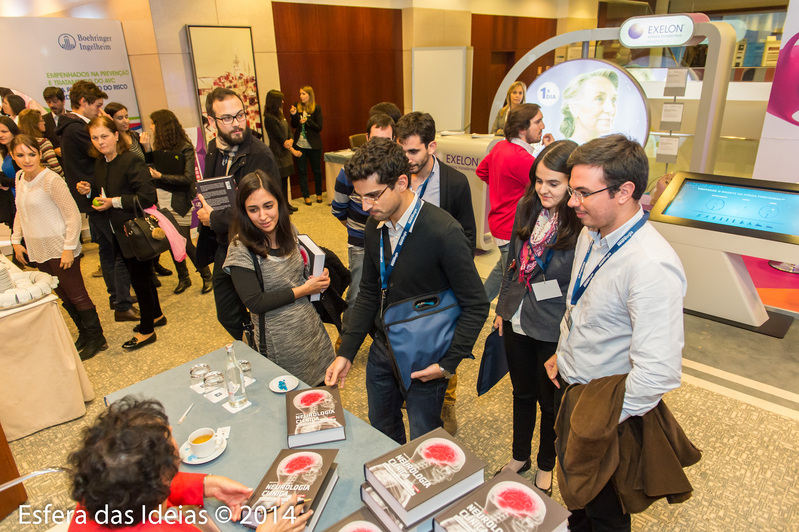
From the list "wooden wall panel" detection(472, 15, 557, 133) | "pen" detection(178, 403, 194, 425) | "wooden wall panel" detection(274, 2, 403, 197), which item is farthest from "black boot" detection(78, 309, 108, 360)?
"wooden wall panel" detection(472, 15, 557, 133)

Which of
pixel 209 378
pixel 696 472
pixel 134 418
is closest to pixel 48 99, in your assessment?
pixel 209 378

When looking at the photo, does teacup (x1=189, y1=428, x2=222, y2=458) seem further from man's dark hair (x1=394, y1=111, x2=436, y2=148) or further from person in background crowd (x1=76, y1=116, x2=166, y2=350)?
person in background crowd (x1=76, y1=116, x2=166, y2=350)

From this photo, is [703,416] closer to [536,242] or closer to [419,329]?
[536,242]

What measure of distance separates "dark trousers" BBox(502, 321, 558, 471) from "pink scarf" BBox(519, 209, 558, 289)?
25cm

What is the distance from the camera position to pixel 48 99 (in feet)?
16.7

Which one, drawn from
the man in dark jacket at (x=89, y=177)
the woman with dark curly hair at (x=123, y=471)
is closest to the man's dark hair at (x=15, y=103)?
the man in dark jacket at (x=89, y=177)

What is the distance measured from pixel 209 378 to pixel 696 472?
2.28m

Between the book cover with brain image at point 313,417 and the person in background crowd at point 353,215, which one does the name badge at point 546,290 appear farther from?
the person in background crowd at point 353,215

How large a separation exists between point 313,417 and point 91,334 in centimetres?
283

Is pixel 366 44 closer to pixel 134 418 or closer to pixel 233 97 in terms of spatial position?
pixel 233 97

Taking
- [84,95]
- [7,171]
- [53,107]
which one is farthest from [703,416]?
[53,107]

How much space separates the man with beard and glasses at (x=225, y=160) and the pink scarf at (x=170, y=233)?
61 centimetres

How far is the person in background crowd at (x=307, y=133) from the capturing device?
7.00m

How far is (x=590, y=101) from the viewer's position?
4.17 m
